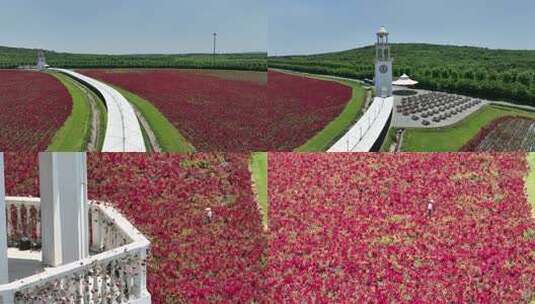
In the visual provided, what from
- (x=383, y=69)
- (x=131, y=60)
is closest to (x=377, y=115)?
(x=383, y=69)

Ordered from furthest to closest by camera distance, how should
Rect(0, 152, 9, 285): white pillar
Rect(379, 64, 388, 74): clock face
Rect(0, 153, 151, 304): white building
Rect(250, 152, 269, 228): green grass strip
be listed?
Rect(250, 152, 269, 228): green grass strip, Rect(0, 153, 151, 304): white building, Rect(0, 152, 9, 285): white pillar, Rect(379, 64, 388, 74): clock face

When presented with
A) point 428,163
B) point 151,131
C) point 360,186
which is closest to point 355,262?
point 360,186

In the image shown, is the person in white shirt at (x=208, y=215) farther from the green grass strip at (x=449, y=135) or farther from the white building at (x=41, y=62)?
the white building at (x=41, y=62)

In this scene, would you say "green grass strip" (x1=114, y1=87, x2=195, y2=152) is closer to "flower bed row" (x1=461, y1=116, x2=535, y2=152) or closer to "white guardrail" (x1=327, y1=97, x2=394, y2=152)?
"white guardrail" (x1=327, y1=97, x2=394, y2=152)

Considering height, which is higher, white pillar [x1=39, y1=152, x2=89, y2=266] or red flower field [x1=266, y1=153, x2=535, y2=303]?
white pillar [x1=39, y1=152, x2=89, y2=266]

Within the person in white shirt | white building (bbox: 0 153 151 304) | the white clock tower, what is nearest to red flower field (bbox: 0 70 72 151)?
white building (bbox: 0 153 151 304)

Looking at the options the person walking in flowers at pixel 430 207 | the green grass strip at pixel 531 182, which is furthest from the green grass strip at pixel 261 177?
the green grass strip at pixel 531 182

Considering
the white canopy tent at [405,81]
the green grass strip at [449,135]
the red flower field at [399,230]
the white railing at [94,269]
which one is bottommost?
the red flower field at [399,230]
